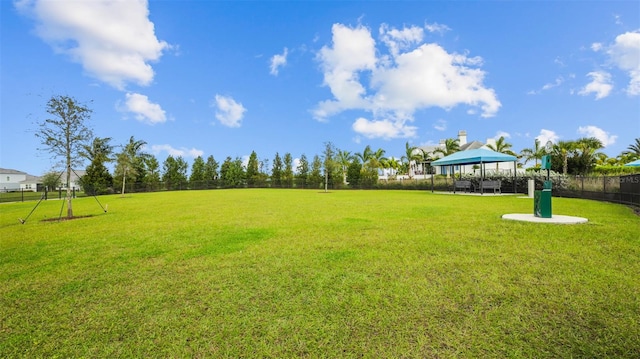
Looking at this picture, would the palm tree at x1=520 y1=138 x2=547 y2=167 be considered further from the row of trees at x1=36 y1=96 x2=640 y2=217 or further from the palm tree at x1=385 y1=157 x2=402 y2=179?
Result: the palm tree at x1=385 y1=157 x2=402 y2=179

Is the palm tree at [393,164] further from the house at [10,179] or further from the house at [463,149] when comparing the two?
the house at [10,179]

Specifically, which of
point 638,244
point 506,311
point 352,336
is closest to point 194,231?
point 352,336

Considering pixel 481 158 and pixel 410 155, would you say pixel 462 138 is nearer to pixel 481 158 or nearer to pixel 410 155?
pixel 410 155

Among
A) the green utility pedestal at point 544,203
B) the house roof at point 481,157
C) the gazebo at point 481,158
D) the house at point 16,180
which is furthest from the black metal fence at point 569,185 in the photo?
the house at point 16,180

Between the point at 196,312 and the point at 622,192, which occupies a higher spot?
the point at 622,192

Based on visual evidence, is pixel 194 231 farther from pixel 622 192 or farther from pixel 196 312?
pixel 622 192

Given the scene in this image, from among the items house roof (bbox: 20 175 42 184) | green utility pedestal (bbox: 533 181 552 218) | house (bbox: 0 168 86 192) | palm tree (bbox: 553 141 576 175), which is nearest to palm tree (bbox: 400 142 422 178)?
palm tree (bbox: 553 141 576 175)

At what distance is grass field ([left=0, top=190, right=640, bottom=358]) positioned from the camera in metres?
2.41

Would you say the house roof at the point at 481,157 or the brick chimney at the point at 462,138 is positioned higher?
the brick chimney at the point at 462,138

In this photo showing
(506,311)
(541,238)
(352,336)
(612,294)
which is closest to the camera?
(352,336)

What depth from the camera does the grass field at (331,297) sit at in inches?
95.0

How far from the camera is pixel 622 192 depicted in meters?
12.4

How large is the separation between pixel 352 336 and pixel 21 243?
25.9ft

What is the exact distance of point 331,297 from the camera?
126 inches
